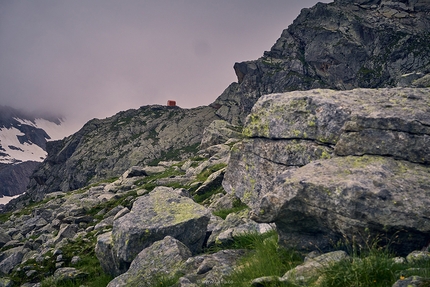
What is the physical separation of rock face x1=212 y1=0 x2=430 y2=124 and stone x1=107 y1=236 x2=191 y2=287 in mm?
167134

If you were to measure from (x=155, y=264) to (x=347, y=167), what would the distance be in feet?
22.6

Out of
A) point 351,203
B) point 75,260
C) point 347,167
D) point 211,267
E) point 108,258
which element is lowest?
point 75,260

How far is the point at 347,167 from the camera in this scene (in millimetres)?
8758

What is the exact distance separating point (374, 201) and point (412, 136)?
3438mm

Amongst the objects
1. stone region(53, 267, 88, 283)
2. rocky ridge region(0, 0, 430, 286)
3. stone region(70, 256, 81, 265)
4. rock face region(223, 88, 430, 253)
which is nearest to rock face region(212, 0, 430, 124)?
rocky ridge region(0, 0, 430, 286)

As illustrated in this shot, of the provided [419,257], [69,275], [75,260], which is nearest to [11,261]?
[75,260]

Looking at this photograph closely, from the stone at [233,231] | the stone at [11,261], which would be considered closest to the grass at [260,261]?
the stone at [233,231]

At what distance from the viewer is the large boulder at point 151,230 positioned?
1100 cm

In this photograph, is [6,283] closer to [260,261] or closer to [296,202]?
[260,261]

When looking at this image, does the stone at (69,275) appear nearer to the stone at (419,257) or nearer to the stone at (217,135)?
the stone at (419,257)

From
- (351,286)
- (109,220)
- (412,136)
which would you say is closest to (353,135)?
(412,136)

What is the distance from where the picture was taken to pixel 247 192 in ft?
48.4

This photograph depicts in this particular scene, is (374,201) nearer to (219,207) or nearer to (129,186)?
(219,207)

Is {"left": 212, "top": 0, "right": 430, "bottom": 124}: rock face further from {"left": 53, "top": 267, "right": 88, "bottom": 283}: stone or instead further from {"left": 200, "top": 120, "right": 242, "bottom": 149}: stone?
{"left": 53, "top": 267, "right": 88, "bottom": 283}: stone
